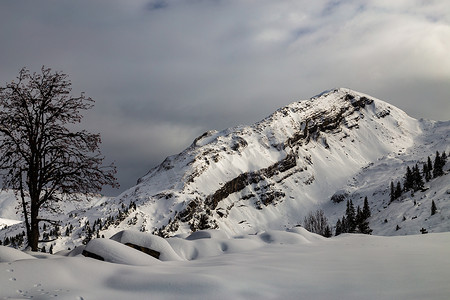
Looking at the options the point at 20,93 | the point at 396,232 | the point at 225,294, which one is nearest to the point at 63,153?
the point at 20,93

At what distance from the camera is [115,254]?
10039 millimetres

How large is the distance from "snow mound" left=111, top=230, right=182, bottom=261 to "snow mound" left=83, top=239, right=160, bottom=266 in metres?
1.95

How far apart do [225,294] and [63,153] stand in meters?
9.60

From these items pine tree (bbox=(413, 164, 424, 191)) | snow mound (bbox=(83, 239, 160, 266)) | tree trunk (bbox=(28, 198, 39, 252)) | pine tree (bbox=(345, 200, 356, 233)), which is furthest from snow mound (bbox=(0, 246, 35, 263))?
pine tree (bbox=(413, 164, 424, 191))

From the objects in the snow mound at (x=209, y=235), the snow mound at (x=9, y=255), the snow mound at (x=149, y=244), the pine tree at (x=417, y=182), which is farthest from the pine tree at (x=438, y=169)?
the snow mound at (x=9, y=255)

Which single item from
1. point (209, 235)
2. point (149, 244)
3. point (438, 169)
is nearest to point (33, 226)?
point (149, 244)

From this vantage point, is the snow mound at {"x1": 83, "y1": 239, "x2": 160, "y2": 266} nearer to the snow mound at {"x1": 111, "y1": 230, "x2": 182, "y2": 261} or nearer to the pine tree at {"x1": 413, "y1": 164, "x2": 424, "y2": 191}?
the snow mound at {"x1": 111, "y1": 230, "x2": 182, "y2": 261}

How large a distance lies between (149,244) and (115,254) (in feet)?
9.68

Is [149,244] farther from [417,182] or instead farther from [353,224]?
[417,182]

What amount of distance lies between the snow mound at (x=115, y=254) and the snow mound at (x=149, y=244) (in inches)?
76.6

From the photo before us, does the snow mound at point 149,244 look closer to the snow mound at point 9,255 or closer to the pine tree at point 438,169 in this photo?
the snow mound at point 9,255

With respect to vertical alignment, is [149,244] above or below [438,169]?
below

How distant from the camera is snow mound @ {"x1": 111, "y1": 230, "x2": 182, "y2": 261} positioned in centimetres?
1246

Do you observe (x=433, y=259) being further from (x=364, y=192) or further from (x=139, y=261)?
(x=364, y=192)
